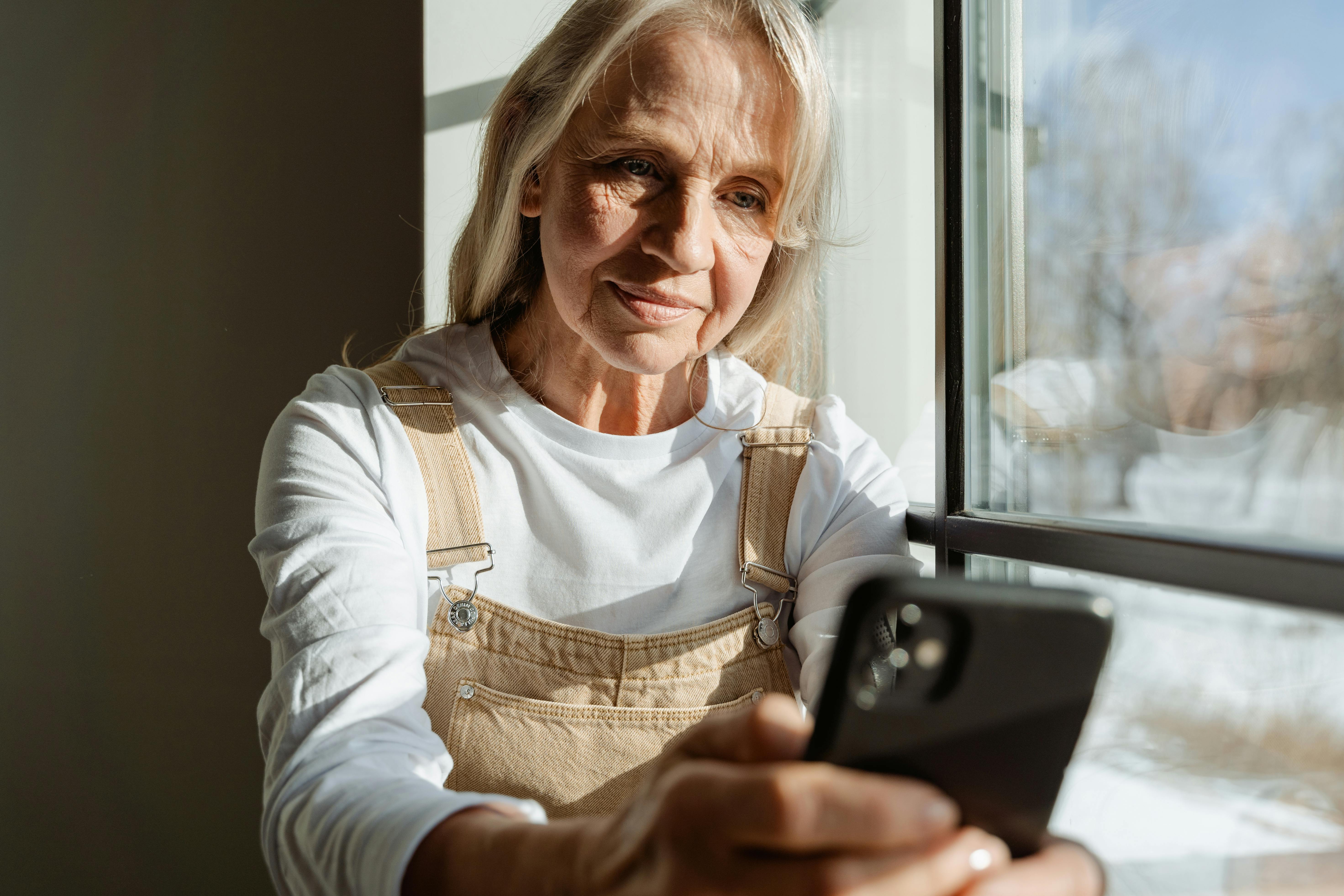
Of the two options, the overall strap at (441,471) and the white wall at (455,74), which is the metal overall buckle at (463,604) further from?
the white wall at (455,74)

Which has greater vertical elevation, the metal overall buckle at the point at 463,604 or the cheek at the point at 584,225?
the cheek at the point at 584,225

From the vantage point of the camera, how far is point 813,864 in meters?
0.32

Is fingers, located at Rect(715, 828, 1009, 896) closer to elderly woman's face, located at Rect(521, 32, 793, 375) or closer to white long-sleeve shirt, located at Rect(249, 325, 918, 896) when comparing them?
white long-sleeve shirt, located at Rect(249, 325, 918, 896)

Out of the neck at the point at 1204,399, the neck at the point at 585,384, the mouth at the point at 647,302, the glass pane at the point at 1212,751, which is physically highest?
the mouth at the point at 647,302

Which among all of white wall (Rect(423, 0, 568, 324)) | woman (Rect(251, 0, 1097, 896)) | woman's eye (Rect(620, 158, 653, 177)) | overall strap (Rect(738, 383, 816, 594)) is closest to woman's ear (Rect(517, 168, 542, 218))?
woman (Rect(251, 0, 1097, 896))

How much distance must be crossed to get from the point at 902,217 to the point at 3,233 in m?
1.53

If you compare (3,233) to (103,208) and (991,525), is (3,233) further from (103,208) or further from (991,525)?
(991,525)

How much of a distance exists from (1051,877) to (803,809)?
0.14 metres

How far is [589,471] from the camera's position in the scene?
3.07 ft

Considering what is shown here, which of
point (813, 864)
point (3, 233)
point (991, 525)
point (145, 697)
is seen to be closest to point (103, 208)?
point (3, 233)

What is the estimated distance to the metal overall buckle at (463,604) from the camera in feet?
2.76

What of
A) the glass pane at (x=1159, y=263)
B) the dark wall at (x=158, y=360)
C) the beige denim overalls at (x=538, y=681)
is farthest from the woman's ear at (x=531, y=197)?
the dark wall at (x=158, y=360)

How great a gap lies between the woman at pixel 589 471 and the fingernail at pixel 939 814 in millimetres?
374

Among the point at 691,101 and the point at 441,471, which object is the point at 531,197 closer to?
the point at 691,101
